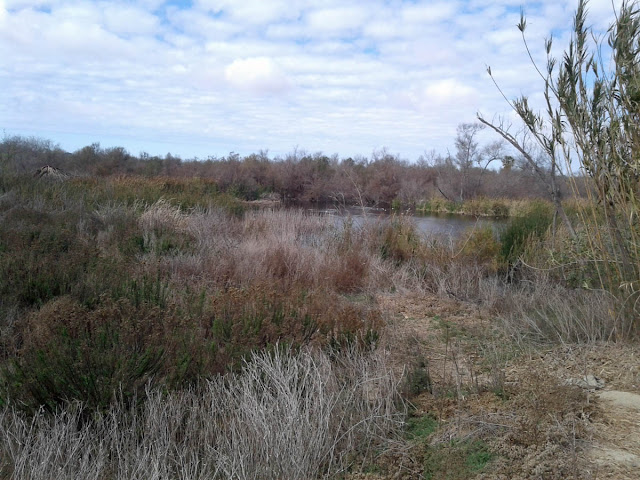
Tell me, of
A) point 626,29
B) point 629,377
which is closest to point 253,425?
point 629,377

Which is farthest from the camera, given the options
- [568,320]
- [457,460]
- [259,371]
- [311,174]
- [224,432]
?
[311,174]

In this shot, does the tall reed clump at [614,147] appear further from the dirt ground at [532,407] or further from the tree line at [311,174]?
the tree line at [311,174]

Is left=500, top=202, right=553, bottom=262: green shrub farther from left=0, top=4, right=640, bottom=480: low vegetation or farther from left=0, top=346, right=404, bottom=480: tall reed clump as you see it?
left=0, top=346, right=404, bottom=480: tall reed clump

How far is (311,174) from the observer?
39719 millimetres

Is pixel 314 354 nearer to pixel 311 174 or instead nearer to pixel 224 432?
pixel 224 432

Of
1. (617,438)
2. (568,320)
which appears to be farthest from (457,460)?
(568,320)

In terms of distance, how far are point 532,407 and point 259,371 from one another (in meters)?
1.95

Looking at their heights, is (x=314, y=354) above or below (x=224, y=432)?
above

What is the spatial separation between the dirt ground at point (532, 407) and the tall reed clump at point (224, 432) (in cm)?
33

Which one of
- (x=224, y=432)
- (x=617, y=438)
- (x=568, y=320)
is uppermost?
(x=568, y=320)

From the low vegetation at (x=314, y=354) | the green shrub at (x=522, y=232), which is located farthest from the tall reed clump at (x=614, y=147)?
the green shrub at (x=522, y=232)

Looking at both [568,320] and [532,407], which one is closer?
[532,407]

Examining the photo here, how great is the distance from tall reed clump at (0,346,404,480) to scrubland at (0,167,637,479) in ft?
0.05

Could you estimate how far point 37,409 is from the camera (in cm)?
412
